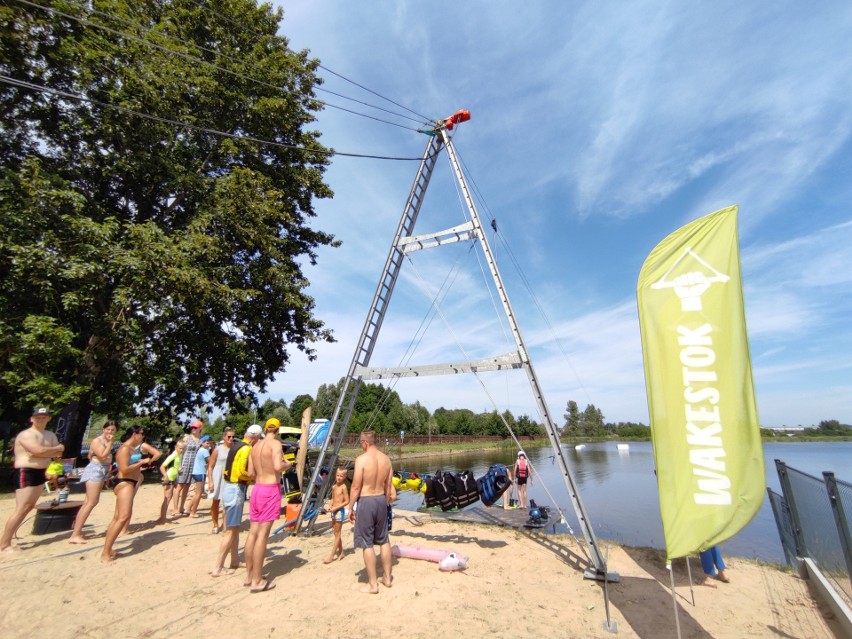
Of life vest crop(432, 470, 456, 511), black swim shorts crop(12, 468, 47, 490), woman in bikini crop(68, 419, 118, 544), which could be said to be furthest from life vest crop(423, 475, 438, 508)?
black swim shorts crop(12, 468, 47, 490)

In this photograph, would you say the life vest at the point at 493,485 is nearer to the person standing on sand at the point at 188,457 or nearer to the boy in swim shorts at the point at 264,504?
the boy in swim shorts at the point at 264,504

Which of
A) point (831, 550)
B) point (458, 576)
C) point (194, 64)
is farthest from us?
point (194, 64)

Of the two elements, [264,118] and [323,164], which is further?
[323,164]

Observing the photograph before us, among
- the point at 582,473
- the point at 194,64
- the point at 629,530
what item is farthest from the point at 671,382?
the point at 582,473

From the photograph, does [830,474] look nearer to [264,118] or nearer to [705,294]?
[705,294]

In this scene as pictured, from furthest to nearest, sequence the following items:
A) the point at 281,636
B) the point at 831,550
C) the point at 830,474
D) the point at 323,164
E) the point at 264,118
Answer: the point at 323,164
the point at 264,118
the point at 831,550
the point at 830,474
the point at 281,636

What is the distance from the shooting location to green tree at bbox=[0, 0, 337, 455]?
10930mm

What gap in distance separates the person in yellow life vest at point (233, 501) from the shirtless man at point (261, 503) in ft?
1.00

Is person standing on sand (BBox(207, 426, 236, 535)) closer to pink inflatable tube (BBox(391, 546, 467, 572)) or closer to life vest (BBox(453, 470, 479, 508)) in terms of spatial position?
pink inflatable tube (BBox(391, 546, 467, 572))

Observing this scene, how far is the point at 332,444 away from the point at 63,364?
1019 centimetres

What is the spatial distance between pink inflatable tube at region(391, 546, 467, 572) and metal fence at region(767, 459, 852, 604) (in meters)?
4.55

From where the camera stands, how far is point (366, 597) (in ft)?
16.2

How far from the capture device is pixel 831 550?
197 inches

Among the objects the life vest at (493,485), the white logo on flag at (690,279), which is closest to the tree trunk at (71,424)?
the life vest at (493,485)
